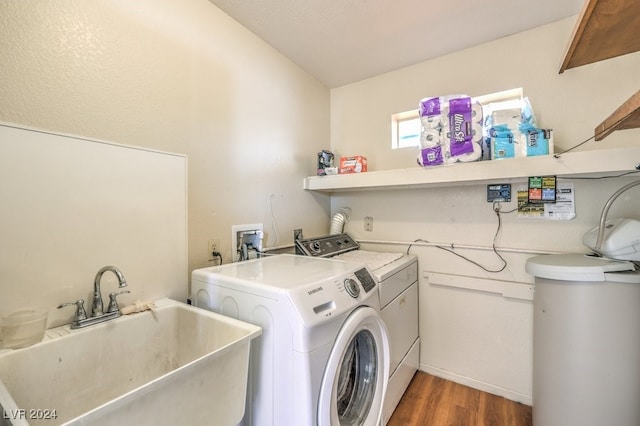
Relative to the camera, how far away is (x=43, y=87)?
1.00 m

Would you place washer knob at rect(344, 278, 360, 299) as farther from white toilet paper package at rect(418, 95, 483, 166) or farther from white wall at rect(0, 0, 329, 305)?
white toilet paper package at rect(418, 95, 483, 166)

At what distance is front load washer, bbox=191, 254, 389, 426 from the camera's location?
0.95m

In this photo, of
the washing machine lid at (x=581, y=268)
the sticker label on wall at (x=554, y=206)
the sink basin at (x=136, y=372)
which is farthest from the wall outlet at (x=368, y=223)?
the sink basin at (x=136, y=372)

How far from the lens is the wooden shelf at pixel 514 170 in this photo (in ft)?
4.41

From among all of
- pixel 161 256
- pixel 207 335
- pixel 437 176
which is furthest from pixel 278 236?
pixel 437 176

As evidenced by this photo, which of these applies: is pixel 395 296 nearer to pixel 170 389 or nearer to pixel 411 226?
pixel 411 226

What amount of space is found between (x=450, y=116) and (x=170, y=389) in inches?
75.9

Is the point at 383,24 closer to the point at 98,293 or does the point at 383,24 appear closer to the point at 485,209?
the point at 485,209

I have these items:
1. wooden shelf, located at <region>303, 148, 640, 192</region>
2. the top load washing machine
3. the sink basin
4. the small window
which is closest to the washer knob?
the top load washing machine

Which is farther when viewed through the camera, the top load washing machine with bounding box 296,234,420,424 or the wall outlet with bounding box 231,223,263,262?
the wall outlet with bounding box 231,223,263,262

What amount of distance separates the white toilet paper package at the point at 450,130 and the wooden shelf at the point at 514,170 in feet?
0.21

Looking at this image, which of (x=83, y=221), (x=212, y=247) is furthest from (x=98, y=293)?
(x=212, y=247)

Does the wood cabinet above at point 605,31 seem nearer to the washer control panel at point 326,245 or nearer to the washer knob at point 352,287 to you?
the washer knob at point 352,287

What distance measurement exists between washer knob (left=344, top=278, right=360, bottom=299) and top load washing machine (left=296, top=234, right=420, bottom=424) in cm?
27
